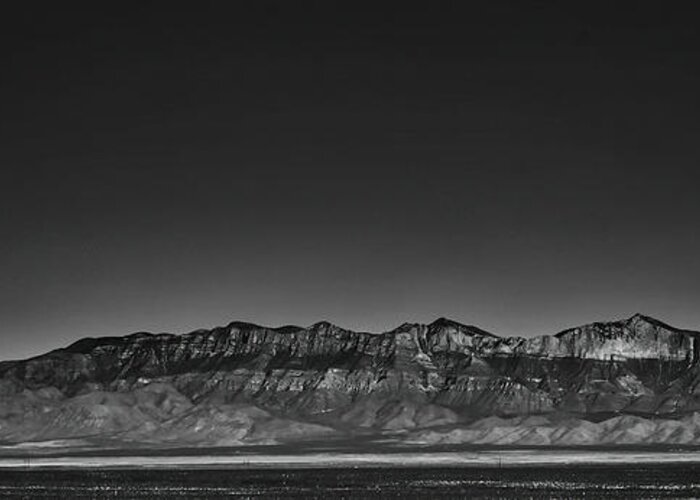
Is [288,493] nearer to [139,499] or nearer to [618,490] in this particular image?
[139,499]

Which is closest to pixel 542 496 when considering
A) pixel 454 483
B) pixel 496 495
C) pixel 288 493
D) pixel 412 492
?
pixel 496 495

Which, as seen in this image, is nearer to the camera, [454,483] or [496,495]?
[496,495]

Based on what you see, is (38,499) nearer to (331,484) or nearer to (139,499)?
(139,499)

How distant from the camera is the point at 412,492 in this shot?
551 ft

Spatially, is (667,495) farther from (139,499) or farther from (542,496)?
(139,499)

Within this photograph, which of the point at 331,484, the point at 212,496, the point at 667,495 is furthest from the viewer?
the point at 331,484

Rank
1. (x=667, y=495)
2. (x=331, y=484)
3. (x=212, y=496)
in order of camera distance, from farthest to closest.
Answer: (x=331, y=484), (x=212, y=496), (x=667, y=495)

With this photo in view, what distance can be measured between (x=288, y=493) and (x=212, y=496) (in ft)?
33.0

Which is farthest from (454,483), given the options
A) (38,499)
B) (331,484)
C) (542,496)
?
(38,499)

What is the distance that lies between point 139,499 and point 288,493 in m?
19.7

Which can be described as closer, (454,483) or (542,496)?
(542,496)

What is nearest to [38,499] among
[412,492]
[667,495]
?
[412,492]

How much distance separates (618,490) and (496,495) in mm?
15792

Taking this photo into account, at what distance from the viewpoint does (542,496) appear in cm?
15500
